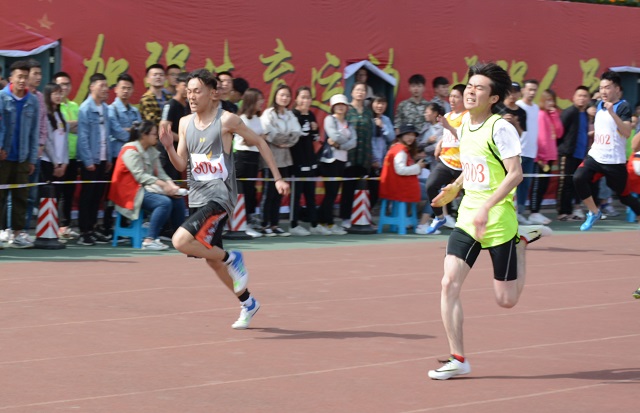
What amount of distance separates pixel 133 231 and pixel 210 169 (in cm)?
528

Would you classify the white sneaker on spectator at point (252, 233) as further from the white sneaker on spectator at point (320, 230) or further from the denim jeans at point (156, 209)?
the denim jeans at point (156, 209)

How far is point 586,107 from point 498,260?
1288cm

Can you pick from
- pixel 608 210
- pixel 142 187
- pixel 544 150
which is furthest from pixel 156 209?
pixel 608 210

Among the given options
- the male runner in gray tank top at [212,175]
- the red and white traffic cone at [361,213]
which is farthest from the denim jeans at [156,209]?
the male runner in gray tank top at [212,175]

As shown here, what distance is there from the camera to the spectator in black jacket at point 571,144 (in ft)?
65.3

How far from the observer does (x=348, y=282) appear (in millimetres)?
11984

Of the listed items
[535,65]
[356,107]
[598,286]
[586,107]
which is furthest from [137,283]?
[535,65]

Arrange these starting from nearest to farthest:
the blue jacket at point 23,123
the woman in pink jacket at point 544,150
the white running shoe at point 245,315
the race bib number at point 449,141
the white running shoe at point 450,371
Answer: the white running shoe at point 450,371
the white running shoe at point 245,315
the blue jacket at point 23,123
the race bib number at point 449,141
the woman in pink jacket at point 544,150

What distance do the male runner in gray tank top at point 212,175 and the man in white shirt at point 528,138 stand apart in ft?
32.0

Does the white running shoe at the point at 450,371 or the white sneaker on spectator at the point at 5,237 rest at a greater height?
the white sneaker on spectator at the point at 5,237

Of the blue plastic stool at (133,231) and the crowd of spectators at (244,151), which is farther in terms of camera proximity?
the blue plastic stool at (133,231)

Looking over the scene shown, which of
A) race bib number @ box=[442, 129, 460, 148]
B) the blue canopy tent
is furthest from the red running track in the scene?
the blue canopy tent

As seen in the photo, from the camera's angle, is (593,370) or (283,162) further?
(283,162)

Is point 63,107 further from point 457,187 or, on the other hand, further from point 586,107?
point 586,107
